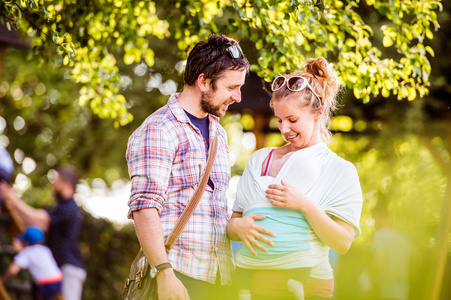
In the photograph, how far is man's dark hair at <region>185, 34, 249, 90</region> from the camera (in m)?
2.69

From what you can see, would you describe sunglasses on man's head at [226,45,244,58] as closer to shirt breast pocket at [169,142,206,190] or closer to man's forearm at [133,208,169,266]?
shirt breast pocket at [169,142,206,190]

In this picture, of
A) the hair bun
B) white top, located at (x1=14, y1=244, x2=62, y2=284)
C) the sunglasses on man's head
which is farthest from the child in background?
the hair bun

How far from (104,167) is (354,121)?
6.08 meters

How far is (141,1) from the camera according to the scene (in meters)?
4.71

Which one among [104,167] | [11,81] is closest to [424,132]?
[104,167]

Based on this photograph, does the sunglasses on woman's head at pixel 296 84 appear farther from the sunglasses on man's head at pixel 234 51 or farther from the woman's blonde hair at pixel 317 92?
the sunglasses on man's head at pixel 234 51

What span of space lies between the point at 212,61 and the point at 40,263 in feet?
14.8

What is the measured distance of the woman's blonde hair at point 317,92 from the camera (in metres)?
2.61

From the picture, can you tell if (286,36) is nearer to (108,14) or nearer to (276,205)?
(108,14)

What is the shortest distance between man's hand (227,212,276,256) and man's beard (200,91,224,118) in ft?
1.68

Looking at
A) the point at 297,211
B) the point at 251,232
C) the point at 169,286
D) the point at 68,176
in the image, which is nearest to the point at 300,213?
the point at 297,211

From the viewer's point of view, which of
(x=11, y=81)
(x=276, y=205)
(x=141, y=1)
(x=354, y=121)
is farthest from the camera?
(x=11, y=81)

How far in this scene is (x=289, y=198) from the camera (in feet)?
8.04

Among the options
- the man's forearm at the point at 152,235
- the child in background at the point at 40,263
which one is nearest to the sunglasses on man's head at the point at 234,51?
the man's forearm at the point at 152,235
